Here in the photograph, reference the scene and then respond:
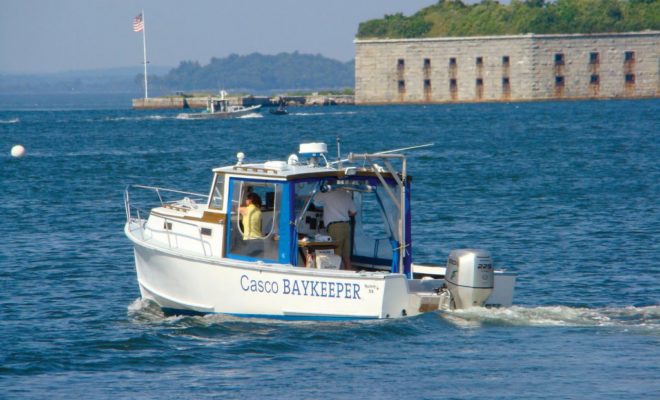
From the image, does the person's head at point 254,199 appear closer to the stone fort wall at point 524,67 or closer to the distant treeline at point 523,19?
the stone fort wall at point 524,67

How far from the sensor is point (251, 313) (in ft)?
60.0

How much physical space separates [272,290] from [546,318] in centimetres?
398

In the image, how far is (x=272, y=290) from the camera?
58.8 ft

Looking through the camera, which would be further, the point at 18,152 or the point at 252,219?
the point at 18,152

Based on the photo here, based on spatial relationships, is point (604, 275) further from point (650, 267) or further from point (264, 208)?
point (264, 208)

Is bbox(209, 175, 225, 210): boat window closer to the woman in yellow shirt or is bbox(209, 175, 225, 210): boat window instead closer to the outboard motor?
the woman in yellow shirt

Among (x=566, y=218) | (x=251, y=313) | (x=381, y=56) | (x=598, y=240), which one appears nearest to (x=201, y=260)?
(x=251, y=313)

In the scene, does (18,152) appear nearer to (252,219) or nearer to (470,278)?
(252,219)

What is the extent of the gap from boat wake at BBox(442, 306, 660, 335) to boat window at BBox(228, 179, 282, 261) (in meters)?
2.87

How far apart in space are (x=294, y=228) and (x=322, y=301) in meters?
1.26

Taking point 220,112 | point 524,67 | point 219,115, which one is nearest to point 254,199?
point 219,115

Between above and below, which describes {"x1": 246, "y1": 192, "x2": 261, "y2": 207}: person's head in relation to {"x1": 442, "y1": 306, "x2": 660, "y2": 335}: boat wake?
above

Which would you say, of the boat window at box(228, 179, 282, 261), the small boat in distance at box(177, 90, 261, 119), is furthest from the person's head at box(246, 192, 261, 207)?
the small boat in distance at box(177, 90, 261, 119)

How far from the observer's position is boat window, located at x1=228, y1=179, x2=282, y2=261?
60.5 ft
